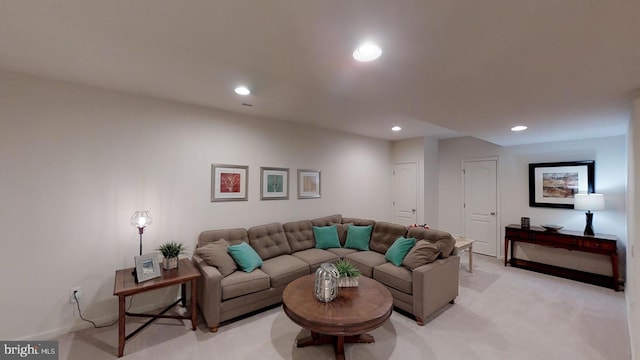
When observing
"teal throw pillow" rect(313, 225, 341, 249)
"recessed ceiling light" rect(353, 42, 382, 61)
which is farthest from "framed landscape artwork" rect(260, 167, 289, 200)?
"recessed ceiling light" rect(353, 42, 382, 61)

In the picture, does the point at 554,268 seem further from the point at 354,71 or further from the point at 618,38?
the point at 354,71

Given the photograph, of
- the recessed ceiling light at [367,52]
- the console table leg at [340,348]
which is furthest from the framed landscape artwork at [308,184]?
the recessed ceiling light at [367,52]

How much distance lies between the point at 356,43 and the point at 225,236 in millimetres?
2794

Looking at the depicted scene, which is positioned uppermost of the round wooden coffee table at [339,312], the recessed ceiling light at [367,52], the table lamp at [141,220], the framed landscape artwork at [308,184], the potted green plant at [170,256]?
the recessed ceiling light at [367,52]

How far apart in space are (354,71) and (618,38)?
143 centimetres

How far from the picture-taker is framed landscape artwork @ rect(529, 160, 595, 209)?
3965 millimetres

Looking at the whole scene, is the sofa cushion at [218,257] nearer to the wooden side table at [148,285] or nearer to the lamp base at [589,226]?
the wooden side table at [148,285]

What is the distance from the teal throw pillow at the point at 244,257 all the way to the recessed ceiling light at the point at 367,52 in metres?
2.46

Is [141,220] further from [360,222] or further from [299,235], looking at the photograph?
[360,222]

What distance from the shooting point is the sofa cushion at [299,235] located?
12.3ft

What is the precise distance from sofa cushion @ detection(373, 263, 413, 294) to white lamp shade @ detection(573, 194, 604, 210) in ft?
10.4

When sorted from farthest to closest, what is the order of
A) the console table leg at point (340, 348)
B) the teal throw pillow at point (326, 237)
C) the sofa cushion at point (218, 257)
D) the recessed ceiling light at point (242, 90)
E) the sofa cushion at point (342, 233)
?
1. the sofa cushion at point (342, 233)
2. the teal throw pillow at point (326, 237)
3. the sofa cushion at point (218, 257)
4. the recessed ceiling light at point (242, 90)
5. the console table leg at point (340, 348)

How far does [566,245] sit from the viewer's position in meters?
3.81

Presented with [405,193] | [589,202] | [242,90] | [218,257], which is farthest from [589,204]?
[218,257]
